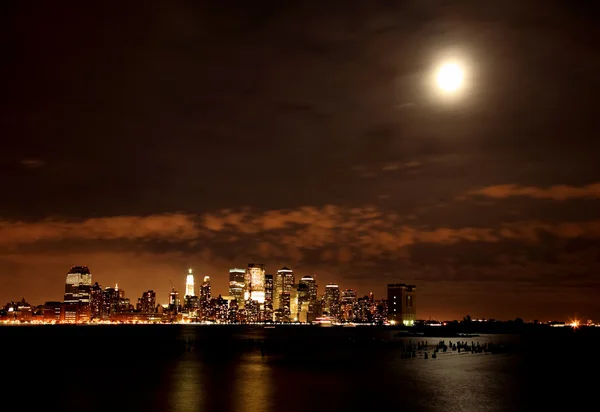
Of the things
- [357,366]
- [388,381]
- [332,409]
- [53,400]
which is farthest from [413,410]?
[357,366]

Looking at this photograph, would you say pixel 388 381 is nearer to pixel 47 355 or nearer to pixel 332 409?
pixel 332 409

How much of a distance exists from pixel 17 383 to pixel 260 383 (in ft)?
92.4

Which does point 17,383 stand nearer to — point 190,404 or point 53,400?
point 53,400

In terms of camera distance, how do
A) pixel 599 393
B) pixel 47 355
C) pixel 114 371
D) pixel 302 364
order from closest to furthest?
pixel 599 393
pixel 114 371
pixel 302 364
pixel 47 355

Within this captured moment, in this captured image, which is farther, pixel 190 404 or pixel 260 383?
pixel 260 383

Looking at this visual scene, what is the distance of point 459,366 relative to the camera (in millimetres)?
93812

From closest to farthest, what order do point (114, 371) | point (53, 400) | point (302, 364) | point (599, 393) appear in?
1. point (53, 400)
2. point (599, 393)
3. point (114, 371)
4. point (302, 364)

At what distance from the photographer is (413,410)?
5384 cm

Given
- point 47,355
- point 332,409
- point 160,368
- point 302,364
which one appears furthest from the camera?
point 47,355

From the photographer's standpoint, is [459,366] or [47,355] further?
[47,355]

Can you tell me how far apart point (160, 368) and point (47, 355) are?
131ft

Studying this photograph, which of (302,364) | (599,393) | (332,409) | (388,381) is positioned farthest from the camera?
(302,364)

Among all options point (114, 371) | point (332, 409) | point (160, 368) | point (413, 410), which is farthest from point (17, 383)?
point (413, 410)

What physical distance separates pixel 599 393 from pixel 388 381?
23.5 metres
